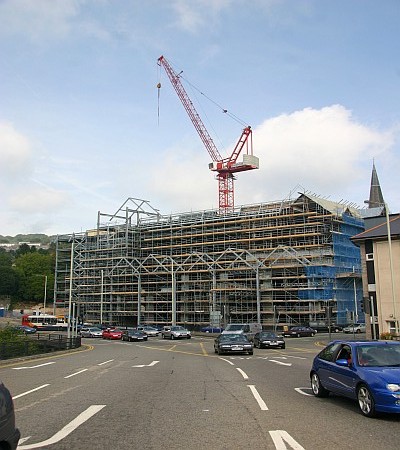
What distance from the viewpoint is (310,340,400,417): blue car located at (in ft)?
28.5

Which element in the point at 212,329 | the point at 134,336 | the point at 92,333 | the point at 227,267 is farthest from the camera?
the point at 227,267

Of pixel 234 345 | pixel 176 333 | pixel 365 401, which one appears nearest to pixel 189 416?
pixel 365 401

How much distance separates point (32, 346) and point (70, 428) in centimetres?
2594

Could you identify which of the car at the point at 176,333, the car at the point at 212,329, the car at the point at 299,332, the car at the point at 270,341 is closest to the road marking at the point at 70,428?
the car at the point at 270,341

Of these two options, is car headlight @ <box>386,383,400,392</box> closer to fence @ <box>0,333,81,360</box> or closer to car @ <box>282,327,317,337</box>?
fence @ <box>0,333,81,360</box>

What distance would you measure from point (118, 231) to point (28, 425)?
3418 inches

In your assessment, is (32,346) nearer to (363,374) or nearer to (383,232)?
(363,374)

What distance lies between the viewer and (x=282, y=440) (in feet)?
23.7

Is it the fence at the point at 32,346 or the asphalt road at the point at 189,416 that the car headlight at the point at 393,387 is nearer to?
the asphalt road at the point at 189,416

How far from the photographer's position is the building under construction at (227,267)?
6888cm

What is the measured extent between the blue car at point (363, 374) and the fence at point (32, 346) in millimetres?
17642

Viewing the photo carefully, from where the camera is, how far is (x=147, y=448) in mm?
6859

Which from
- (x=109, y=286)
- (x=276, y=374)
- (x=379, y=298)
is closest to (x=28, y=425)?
(x=276, y=374)

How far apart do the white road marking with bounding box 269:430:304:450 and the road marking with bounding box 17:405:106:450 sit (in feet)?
10.5
